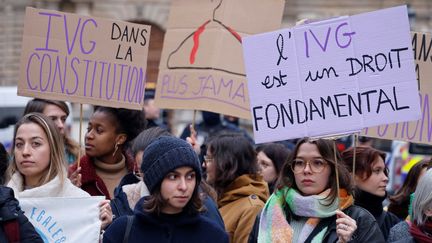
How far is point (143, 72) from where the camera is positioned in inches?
260

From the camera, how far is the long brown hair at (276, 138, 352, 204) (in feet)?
17.0

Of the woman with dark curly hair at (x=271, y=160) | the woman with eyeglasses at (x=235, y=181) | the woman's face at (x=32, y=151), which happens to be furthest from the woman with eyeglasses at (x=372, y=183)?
the woman's face at (x=32, y=151)

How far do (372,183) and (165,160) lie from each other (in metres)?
1.81

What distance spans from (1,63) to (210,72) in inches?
998

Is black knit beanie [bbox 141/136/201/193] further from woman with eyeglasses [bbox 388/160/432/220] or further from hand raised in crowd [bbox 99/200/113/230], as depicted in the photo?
woman with eyeglasses [bbox 388/160/432/220]

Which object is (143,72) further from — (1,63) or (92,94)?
(1,63)

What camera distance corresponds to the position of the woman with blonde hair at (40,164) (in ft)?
17.5

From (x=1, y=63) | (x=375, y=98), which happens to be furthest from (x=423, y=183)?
(x=1, y=63)

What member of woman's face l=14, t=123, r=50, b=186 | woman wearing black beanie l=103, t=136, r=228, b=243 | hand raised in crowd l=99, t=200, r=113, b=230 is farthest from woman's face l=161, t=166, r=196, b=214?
woman's face l=14, t=123, r=50, b=186

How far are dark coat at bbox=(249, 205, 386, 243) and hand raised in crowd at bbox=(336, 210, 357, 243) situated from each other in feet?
0.19

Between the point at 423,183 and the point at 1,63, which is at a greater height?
the point at 1,63

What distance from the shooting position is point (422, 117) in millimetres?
6379

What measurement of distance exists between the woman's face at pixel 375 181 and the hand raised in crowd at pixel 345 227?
1.31 meters

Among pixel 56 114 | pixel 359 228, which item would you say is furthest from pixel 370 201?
pixel 56 114
